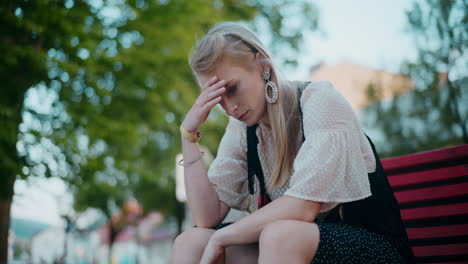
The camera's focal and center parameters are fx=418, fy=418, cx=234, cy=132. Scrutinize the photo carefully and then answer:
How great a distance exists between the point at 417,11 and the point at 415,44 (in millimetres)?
2106

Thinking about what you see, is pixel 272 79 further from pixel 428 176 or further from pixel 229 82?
pixel 428 176

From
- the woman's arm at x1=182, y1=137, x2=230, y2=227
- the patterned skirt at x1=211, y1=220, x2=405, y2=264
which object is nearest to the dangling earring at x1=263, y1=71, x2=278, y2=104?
the woman's arm at x1=182, y1=137, x2=230, y2=227

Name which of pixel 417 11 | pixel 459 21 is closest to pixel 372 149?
pixel 459 21

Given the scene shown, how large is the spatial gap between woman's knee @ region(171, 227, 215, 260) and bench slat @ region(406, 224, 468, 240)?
1207 millimetres

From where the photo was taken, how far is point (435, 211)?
2311mm

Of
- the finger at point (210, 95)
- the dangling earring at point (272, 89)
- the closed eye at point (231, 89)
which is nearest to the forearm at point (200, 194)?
the finger at point (210, 95)

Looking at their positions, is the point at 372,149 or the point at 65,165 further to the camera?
the point at 65,165

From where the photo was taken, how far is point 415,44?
12.1m

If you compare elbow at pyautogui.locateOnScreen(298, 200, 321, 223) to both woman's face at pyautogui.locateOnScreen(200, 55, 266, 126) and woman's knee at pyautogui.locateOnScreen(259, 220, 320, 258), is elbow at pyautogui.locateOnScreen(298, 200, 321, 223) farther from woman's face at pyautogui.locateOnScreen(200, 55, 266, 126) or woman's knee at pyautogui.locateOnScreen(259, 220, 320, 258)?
woman's face at pyautogui.locateOnScreen(200, 55, 266, 126)

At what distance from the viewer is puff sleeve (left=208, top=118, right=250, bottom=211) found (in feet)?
7.46

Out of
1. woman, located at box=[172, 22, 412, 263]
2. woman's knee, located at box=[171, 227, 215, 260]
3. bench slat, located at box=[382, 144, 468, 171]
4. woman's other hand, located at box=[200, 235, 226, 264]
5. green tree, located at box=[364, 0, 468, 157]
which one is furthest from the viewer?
green tree, located at box=[364, 0, 468, 157]

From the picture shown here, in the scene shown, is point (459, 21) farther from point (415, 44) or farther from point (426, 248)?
point (426, 248)

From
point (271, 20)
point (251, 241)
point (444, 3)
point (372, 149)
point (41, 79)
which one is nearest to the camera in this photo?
point (251, 241)

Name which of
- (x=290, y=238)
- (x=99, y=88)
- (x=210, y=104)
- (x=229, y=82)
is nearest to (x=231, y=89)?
(x=229, y=82)
